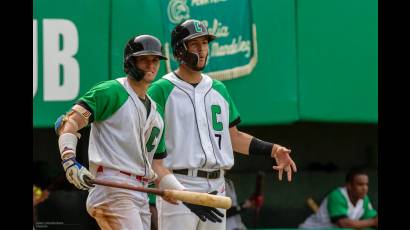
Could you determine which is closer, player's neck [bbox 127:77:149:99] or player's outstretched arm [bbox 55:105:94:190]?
player's outstretched arm [bbox 55:105:94:190]

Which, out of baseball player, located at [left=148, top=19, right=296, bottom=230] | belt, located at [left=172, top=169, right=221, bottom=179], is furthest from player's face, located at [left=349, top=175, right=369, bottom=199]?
belt, located at [left=172, top=169, right=221, bottom=179]

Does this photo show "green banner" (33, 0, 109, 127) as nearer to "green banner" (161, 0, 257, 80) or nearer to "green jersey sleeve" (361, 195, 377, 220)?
"green banner" (161, 0, 257, 80)

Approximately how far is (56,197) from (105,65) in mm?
1667

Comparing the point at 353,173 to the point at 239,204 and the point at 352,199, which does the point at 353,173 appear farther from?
the point at 239,204

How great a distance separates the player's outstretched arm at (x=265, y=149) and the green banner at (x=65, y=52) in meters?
2.73

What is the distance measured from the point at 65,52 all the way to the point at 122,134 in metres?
3.41

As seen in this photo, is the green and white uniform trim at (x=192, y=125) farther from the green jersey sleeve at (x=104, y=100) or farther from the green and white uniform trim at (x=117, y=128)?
the green jersey sleeve at (x=104, y=100)

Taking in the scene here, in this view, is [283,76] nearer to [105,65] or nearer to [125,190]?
[105,65]

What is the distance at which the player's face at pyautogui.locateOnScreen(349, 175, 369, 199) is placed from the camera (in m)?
9.62

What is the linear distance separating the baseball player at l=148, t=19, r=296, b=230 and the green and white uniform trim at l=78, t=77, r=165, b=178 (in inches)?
17.1

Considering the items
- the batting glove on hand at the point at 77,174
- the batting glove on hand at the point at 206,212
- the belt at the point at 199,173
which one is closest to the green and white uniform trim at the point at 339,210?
the belt at the point at 199,173

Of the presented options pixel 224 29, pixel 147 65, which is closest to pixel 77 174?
pixel 147 65

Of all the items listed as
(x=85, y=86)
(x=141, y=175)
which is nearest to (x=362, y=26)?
(x=85, y=86)

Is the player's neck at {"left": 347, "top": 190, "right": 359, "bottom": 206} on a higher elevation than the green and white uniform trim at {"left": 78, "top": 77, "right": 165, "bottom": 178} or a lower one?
lower
